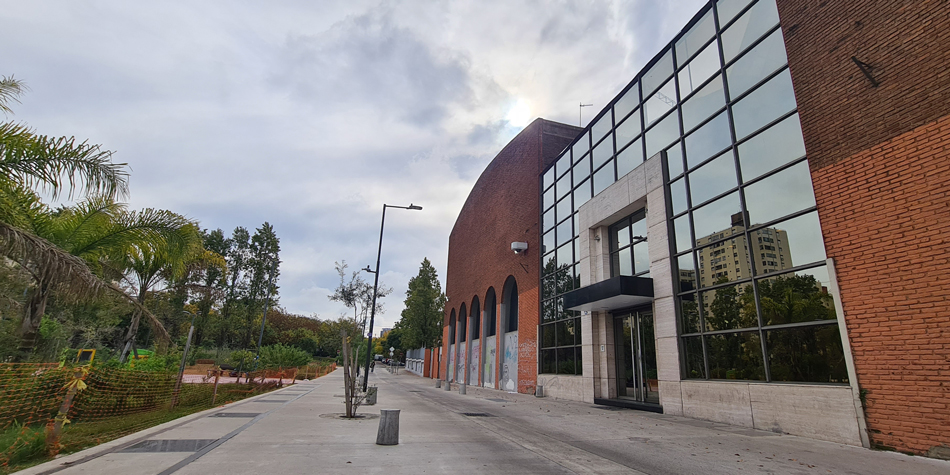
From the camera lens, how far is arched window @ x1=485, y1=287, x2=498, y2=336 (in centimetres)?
3162

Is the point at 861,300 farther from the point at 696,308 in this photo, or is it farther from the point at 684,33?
the point at 684,33

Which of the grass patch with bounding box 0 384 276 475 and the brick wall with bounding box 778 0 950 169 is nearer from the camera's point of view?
the grass patch with bounding box 0 384 276 475

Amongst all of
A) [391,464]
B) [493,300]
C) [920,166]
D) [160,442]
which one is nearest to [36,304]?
[160,442]

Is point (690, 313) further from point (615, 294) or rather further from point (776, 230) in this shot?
point (776, 230)

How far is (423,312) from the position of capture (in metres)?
62.6

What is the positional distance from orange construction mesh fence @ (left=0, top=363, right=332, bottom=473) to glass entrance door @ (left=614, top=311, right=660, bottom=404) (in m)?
14.4

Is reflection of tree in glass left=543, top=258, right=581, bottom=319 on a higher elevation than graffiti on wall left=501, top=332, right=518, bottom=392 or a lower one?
higher

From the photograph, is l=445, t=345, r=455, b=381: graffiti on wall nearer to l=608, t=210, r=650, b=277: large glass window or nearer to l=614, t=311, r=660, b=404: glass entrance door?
l=614, t=311, r=660, b=404: glass entrance door

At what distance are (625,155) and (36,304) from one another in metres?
17.8

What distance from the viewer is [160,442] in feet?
23.0

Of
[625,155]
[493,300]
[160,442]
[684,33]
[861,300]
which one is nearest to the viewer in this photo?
[160,442]

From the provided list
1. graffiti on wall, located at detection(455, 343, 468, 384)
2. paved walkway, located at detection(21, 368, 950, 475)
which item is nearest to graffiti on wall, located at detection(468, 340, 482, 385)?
graffiti on wall, located at detection(455, 343, 468, 384)

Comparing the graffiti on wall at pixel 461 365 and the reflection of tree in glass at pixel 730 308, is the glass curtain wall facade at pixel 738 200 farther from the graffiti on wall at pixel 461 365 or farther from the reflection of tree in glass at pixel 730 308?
the graffiti on wall at pixel 461 365

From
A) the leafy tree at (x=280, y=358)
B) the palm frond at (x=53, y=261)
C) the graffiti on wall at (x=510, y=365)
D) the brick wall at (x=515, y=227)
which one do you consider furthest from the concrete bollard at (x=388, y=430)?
the leafy tree at (x=280, y=358)
